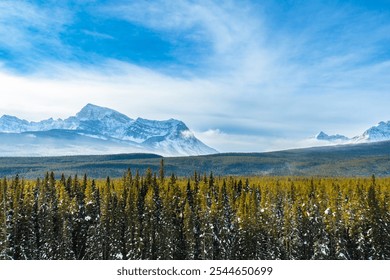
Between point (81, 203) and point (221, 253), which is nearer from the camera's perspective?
point (221, 253)

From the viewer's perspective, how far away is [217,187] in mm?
151625

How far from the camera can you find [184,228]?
119 m

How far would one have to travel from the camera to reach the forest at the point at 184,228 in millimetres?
109875

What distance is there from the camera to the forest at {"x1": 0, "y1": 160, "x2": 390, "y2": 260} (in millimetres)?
109875

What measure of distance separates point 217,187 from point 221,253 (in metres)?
38.9

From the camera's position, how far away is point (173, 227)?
391ft

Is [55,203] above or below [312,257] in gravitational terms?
above

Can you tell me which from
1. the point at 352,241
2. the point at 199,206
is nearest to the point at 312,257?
the point at 352,241
